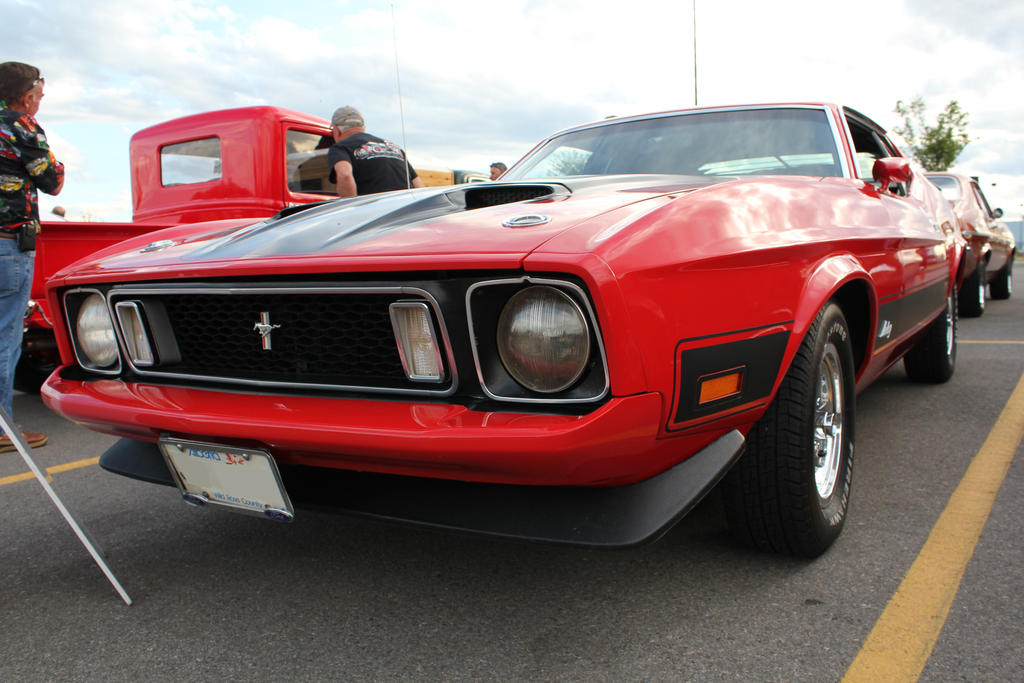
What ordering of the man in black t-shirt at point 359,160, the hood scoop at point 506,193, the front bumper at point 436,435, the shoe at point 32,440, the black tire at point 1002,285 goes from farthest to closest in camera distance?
the black tire at point 1002,285, the man in black t-shirt at point 359,160, the shoe at point 32,440, the hood scoop at point 506,193, the front bumper at point 436,435

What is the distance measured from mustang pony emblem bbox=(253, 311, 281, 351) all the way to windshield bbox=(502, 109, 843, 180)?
60.5 inches

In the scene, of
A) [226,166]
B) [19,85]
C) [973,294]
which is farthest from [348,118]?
[973,294]

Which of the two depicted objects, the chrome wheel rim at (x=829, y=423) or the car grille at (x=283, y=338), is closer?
the car grille at (x=283, y=338)

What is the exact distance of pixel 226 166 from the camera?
5484 mm

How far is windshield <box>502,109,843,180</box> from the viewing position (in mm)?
2682

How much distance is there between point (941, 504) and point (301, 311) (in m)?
1.96

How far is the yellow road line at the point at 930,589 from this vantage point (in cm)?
153

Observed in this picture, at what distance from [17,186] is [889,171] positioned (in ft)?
11.2

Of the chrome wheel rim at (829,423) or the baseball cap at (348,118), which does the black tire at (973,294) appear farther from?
the chrome wheel rim at (829,423)

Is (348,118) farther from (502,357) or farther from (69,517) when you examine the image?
(502,357)

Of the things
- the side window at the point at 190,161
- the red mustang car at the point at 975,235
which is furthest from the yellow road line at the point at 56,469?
the red mustang car at the point at 975,235

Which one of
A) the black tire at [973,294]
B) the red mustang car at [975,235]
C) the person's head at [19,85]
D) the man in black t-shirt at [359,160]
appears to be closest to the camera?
the person's head at [19,85]

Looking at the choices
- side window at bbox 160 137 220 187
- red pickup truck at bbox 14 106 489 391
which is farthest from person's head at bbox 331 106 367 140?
side window at bbox 160 137 220 187

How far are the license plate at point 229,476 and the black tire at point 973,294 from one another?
6916 mm
